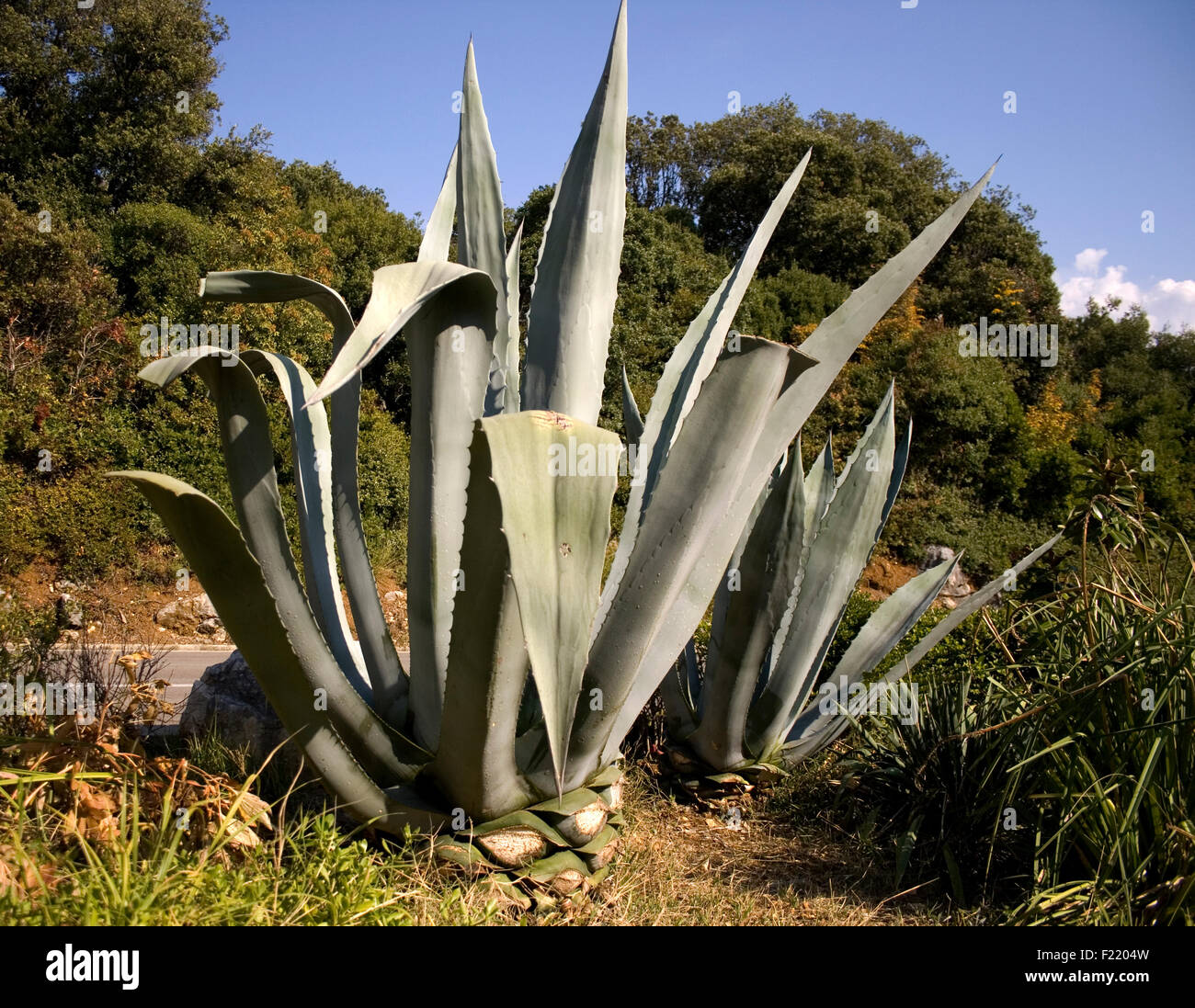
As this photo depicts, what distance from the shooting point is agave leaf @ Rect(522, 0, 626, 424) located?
2709 mm

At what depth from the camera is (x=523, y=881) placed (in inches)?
97.3

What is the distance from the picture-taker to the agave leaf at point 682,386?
2.56 m

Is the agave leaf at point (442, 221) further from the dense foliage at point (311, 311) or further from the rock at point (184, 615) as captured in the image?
the rock at point (184, 615)

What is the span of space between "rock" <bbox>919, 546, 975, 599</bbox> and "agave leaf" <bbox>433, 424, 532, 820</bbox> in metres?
11.0

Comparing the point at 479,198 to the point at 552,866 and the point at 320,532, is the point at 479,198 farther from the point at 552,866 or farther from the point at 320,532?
the point at 552,866

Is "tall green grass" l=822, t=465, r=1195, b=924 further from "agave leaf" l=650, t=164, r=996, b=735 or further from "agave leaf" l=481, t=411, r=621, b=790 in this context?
"agave leaf" l=481, t=411, r=621, b=790

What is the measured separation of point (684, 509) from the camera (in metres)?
2.42

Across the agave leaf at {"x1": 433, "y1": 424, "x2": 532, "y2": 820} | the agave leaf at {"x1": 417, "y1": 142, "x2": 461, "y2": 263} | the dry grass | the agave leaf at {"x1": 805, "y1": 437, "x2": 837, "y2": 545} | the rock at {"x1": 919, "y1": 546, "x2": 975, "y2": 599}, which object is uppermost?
the agave leaf at {"x1": 417, "y1": 142, "x2": 461, "y2": 263}

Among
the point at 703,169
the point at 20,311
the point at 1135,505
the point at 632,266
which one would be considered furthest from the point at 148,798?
the point at 703,169

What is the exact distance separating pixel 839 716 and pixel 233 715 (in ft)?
9.15

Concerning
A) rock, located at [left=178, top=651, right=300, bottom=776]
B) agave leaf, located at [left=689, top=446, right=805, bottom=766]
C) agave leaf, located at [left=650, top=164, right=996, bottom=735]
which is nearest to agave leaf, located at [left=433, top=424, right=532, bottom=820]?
agave leaf, located at [left=650, top=164, right=996, bottom=735]

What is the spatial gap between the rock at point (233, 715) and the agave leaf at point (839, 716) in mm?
2317

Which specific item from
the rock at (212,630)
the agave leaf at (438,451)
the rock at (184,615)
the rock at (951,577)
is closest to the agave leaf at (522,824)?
the agave leaf at (438,451)

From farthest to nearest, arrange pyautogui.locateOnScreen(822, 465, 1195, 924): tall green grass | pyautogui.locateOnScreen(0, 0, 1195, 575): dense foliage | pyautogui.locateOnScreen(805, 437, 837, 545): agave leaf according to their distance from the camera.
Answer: pyautogui.locateOnScreen(0, 0, 1195, 575): dense foliage < pyautogui.locateOnScreen(805, 437, 837, 545): agave leaf < pyautogui.locateOnScreen(822, 465, 1195, 924): tall green grass
